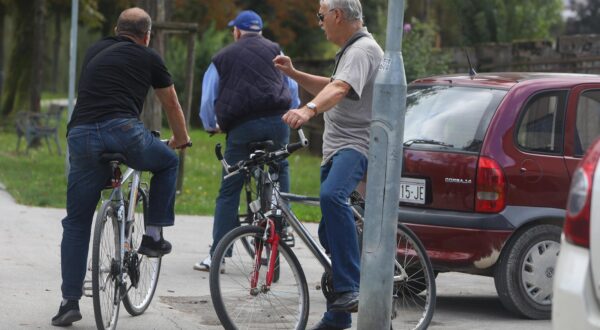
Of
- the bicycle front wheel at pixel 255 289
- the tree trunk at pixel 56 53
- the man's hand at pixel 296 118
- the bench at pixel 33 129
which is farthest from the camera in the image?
the tree trunk at pixel 56 53

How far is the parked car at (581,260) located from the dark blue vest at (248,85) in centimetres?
444

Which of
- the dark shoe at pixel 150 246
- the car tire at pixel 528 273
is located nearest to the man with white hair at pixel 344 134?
the dark shoe at pixel 150 246

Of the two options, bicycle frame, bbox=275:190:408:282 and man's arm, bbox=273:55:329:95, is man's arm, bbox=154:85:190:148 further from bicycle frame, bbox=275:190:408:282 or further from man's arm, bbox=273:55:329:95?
bicycle frame, bbox=275:190:408:282

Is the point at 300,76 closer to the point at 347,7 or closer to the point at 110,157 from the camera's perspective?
the point at 347,7

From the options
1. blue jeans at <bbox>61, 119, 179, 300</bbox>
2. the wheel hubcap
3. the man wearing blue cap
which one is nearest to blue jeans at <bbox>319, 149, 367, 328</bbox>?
blue jeans at <bbox>61, 119, 179, 300</bbox>

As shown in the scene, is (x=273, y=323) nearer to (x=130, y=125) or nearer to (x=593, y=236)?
(x=130, y=125)

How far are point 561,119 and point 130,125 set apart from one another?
9.65 feet

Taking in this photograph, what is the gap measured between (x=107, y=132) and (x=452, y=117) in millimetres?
2435

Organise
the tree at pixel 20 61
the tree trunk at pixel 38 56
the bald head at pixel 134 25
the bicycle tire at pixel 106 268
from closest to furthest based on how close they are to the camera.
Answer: the bicycle tire at pixel 106 268 → the bald head at pixel 134 25 → the tree trunk at pixel 38 56 → the tree at pixel 20 61

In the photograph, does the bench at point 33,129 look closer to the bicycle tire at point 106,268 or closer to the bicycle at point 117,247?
the bicycle at point 117,247

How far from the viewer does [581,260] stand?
15.3ft

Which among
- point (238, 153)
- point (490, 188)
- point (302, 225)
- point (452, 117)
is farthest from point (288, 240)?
point (238, 153)

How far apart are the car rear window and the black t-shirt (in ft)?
6.48

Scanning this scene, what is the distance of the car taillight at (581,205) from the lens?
470cm
